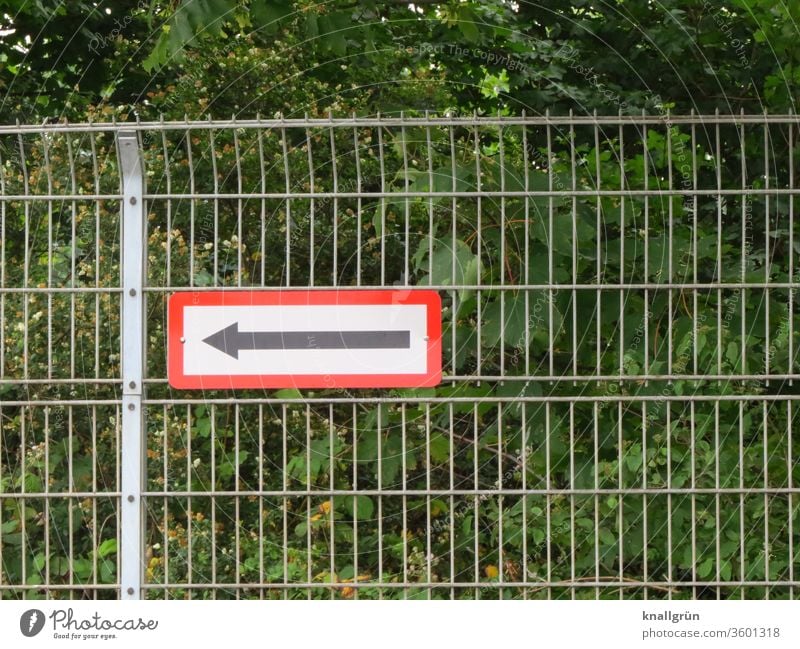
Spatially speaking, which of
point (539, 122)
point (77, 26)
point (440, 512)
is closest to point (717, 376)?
point (539, 122)

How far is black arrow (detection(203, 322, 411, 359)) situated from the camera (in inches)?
152

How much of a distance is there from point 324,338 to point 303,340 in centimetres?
8

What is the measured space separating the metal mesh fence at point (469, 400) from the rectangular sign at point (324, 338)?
9 cm

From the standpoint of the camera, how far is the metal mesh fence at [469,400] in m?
3.87

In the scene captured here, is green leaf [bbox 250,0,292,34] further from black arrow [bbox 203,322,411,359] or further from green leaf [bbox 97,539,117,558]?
green leaf [bbox 97,539,117,558]

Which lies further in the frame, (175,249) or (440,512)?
(175,249)

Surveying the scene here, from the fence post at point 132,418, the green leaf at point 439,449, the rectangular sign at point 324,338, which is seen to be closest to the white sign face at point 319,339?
the rectangular sign at point 324,338

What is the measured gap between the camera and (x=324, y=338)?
388cm

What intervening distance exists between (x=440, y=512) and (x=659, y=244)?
2057 mm

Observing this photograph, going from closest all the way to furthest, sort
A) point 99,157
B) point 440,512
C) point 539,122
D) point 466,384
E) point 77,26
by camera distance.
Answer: point 539,122 → point 466,384 → point 440,512 → point 99,157 → point 77,26

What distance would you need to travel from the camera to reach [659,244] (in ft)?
14.0

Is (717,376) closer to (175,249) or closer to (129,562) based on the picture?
(129,562)

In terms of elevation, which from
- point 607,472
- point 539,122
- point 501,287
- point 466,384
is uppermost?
point 539,122

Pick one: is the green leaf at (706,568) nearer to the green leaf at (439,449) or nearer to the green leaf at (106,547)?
the green leaf at (439,449)
